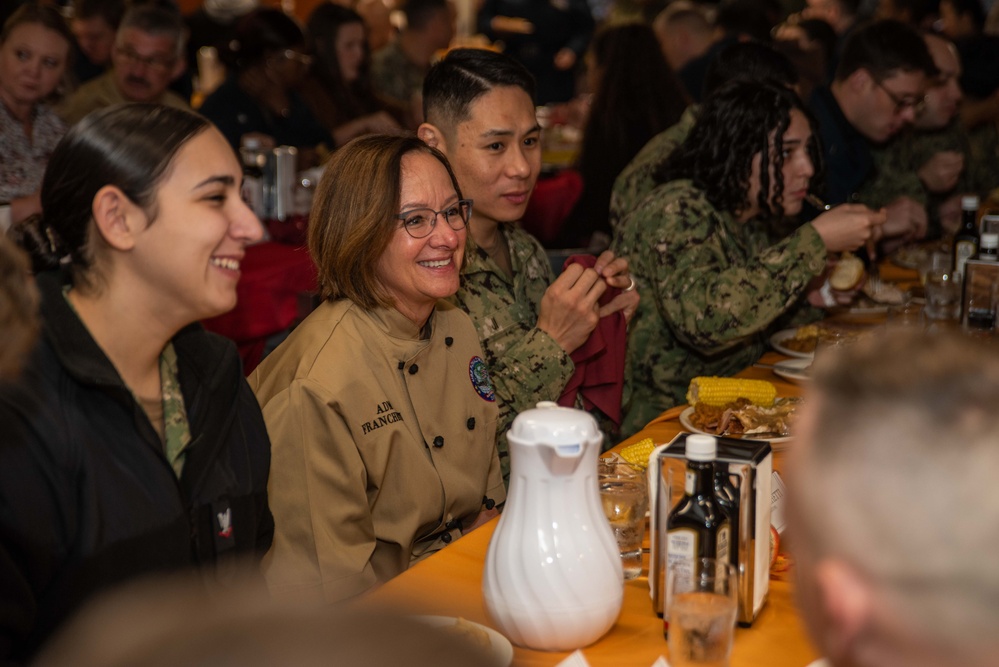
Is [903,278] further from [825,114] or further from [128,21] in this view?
[128,21]

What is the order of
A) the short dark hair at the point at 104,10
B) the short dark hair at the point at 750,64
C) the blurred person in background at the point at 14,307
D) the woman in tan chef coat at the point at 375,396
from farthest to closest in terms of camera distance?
the short dark hair at the point at 104,10 < the short dark hair at the point at 750,64 < the woman in tan chef coat at the point at 375,396 < the blurred person in background at the point at 14,307

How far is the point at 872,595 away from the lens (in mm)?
767

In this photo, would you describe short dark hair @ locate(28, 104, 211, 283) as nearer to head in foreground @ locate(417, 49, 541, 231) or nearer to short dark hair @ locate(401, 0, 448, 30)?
head in foreground @ locate(417, 49, 541, 231)

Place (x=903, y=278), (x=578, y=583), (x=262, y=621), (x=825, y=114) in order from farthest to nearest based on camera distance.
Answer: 1. (x=825, y=114)
2. (x=903, y=278)
3. (x=578, y=583)
4. (x=262, y=621)

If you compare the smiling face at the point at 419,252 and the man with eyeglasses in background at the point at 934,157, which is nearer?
the smiling face at the point at 419,252

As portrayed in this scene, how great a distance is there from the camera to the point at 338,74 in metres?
6.39

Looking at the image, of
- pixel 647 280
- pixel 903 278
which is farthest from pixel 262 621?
pixel 903 278

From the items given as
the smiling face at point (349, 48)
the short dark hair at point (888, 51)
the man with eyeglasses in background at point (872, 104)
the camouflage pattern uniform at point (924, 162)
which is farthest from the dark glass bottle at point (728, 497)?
the smiling face at point (349, 48)

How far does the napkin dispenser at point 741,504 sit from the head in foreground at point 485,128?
1320 mm

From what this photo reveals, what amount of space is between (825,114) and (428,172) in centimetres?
280

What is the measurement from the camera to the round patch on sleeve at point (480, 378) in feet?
7.61

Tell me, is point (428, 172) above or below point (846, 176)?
above

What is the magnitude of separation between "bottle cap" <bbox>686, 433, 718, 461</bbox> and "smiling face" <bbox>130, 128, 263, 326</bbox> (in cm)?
82

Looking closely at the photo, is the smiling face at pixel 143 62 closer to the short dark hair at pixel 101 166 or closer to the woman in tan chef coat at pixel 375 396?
the woman in tan chef coat at pixel 375 396
